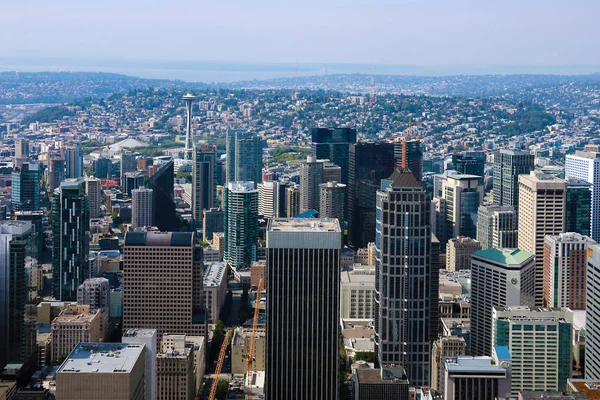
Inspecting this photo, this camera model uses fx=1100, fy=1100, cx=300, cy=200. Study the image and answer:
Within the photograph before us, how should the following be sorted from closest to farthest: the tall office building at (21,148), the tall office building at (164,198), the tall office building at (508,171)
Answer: the tall office building at (508,171), the tall office building at (164,198), the tall office building at (21,148)

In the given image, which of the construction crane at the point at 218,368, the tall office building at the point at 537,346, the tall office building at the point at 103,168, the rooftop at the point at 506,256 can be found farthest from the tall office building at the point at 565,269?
the tall office building at the point at 103,168

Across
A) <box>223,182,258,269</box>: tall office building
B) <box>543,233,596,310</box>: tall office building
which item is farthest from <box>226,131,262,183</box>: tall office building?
<box>543,233,596,310</box>: tall office building

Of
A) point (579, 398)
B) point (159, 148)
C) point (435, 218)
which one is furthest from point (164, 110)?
point (579, 398)

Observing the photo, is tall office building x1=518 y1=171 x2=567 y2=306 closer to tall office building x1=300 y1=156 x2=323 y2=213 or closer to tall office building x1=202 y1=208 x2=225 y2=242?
tall office building x1=300 y1=156 x2=323 y2=213

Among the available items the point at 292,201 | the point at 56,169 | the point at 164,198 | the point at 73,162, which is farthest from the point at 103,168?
the point at 292,201

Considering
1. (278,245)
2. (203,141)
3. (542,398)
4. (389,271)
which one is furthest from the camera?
(203,141)

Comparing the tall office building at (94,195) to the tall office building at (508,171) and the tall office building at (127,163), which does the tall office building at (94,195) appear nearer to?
the tall office building at (127,163)

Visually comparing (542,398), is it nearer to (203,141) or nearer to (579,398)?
(579,398)
